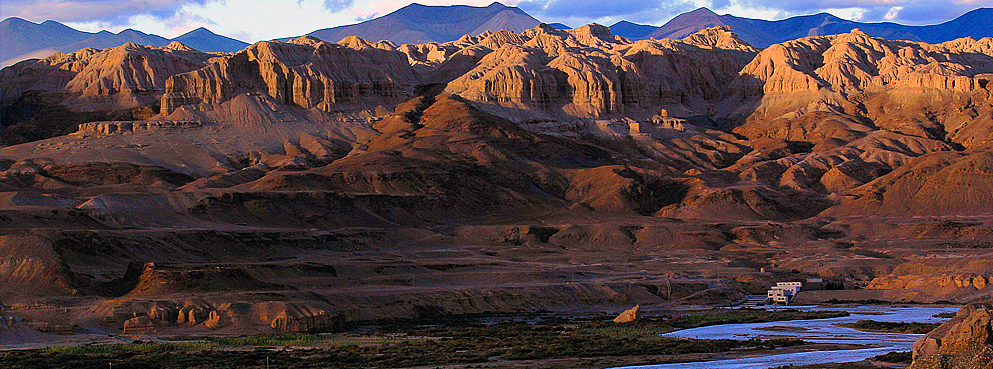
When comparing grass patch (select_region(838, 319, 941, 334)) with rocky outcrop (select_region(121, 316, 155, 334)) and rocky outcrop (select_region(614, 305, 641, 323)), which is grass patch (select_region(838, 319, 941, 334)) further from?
rocky outcrop (select_region(121, 316, 155, 334))

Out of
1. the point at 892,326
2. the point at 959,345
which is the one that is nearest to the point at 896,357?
the point at 959,345

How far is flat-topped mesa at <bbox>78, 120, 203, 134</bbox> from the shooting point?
190500 mm

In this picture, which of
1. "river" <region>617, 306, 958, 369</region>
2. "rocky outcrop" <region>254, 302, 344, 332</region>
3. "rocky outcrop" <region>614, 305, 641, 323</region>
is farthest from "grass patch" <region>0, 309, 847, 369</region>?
"rocky outcrop" <region>614, 305, 641, 323</region>

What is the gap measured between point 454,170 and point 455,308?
8483cm

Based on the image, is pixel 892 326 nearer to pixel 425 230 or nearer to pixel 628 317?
pixel 628 317

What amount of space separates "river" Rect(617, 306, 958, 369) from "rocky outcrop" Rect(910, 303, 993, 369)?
500 inches

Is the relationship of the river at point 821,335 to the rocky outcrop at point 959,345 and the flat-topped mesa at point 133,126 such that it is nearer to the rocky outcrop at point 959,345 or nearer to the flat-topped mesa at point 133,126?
the rocky outcrop at point 959,345

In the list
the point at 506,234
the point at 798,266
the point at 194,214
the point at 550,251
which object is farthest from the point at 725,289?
the point at 194,214

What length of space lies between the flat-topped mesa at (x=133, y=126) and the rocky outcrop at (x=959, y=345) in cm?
16032

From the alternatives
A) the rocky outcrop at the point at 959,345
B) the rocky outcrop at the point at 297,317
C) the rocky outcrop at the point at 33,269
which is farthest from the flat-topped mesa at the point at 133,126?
A: the rocky outcrop at the point at 959,345

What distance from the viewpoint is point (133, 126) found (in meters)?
192

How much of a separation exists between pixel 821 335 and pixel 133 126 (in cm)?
13782

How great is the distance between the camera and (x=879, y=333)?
240 feet

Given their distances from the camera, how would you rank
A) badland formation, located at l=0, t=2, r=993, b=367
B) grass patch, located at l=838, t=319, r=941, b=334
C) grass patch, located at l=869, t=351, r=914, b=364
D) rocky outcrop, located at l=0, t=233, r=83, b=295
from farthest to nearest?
1. badland formation, located at l=0, t=2, r=993, b=367
2. rocky outcrop, located at l=0, t=233, r=83, b=295
3. grass patch, located at l=838, t=319, r=941, b=334
4. grass patch, located at l=869, t=351, r=914, b=364
